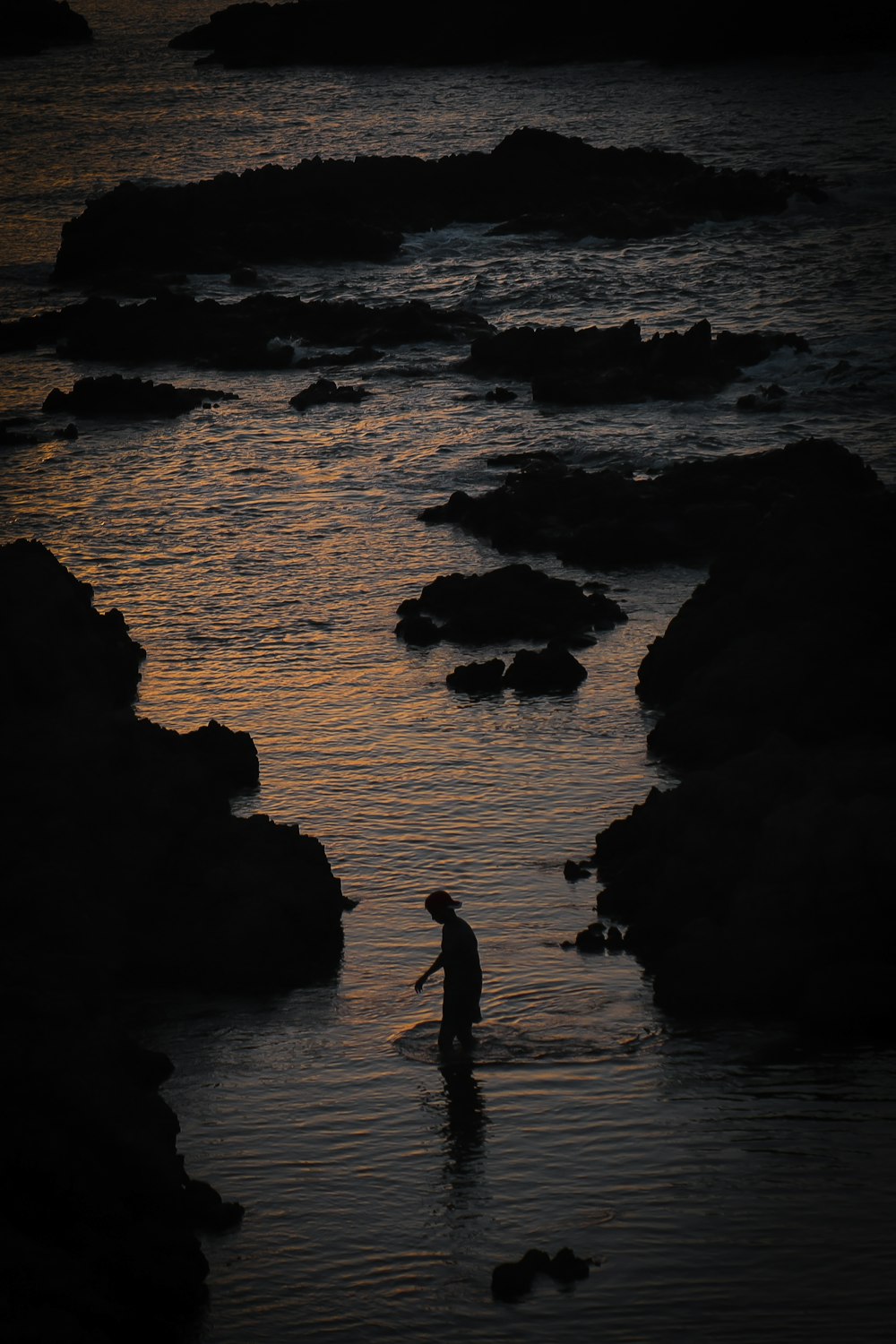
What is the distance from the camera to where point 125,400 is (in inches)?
1858

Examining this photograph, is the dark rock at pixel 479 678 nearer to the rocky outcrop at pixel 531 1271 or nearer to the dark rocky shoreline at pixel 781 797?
the dark rocky shoreline at pixel 781 797

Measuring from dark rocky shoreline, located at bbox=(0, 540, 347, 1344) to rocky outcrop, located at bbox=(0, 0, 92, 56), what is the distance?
11656cm

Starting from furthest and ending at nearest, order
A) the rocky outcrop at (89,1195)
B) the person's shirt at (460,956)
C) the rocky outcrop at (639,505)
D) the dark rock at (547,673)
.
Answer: the rocky outcrop at (639,505), the dark rock at (547,673), the person's shirt at (460,956), the rocky outcrop at (89,1195)

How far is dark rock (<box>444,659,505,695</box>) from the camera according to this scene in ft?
91.9

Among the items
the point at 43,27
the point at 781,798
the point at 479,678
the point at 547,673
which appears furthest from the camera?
the point at 43,27

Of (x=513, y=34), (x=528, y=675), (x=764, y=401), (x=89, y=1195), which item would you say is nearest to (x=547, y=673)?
(x=528, y=675)

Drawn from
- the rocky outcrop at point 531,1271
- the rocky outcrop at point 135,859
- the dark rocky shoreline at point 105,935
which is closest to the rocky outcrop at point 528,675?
the dark rocky shoreline at point 105,935

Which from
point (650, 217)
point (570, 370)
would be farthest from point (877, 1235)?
point (650, 217)

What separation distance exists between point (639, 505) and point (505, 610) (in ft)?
19.2

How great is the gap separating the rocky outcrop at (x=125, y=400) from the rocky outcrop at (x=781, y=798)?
23.3m

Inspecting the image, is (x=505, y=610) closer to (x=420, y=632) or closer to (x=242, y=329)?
(x=420, y=632)

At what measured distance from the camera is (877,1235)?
1438cm

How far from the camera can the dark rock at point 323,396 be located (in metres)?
46.8

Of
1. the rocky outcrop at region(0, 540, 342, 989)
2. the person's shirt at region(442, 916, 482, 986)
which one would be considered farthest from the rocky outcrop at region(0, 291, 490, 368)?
the person's shirt at region(442, 916, 482, 986)
